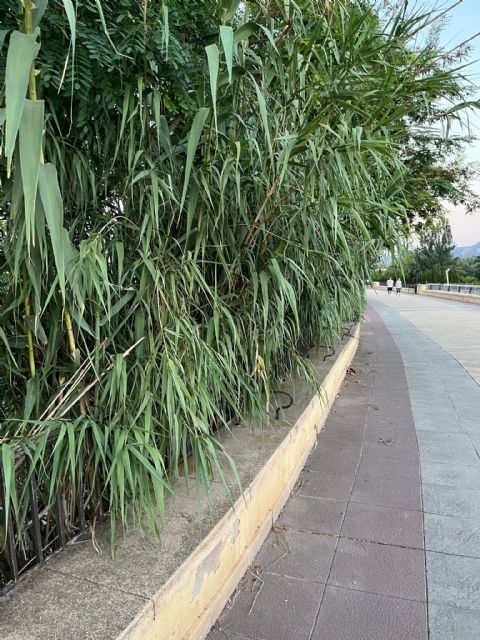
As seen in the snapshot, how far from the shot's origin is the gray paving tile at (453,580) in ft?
5.67

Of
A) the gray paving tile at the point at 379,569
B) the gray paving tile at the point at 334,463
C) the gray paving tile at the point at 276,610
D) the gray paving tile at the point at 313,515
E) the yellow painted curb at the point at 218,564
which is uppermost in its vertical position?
the yellow painted curb at the point at 218,564

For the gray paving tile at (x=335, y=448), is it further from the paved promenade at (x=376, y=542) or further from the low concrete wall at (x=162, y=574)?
the low concrete wall at (x=162, y=574)

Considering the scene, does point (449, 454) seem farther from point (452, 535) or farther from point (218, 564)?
point (218, 564)

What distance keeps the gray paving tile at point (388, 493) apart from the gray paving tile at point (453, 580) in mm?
456

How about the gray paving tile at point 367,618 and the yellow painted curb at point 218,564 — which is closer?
the yellow painted curb at point 218,564

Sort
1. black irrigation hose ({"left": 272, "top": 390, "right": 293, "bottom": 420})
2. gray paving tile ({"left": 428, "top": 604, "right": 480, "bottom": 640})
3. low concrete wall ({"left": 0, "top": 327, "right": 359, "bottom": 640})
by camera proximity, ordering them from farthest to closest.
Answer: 1. black irrigation hose ({"left": 272, "top": 390, "right": 293, "bottom": 420})
2. gray paving tile ({"left": 428, "top": 604, "right": 480, "bottom": 640})
3. low concrete wall ({"left": 0, "top": 327, "right": 359, "bottom": 640})

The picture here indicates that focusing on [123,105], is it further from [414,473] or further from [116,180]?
[414,473]

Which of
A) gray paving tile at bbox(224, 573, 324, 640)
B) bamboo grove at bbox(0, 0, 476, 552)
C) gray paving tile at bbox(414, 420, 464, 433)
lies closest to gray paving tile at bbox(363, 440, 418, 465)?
gray paving tile at bbox(414, 420, 464, 433)

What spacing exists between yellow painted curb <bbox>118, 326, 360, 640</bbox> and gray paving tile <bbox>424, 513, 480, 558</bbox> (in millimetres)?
741

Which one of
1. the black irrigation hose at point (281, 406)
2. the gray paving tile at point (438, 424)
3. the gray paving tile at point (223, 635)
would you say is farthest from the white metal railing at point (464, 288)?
the gray paving tile at point (223, 635)

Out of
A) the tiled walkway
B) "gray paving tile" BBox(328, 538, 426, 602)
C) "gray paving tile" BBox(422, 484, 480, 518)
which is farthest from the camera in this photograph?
"gray paving tile" BBox(422, 484, 480, 518)

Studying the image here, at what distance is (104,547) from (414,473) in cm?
208

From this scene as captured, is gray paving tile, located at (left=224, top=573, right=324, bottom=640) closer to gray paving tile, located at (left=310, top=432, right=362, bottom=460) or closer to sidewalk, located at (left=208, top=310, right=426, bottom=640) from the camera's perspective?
sidewalk, located at (left=208, top=310, right=426, bottom=640)

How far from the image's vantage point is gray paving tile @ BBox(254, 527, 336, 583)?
192 centimetres
